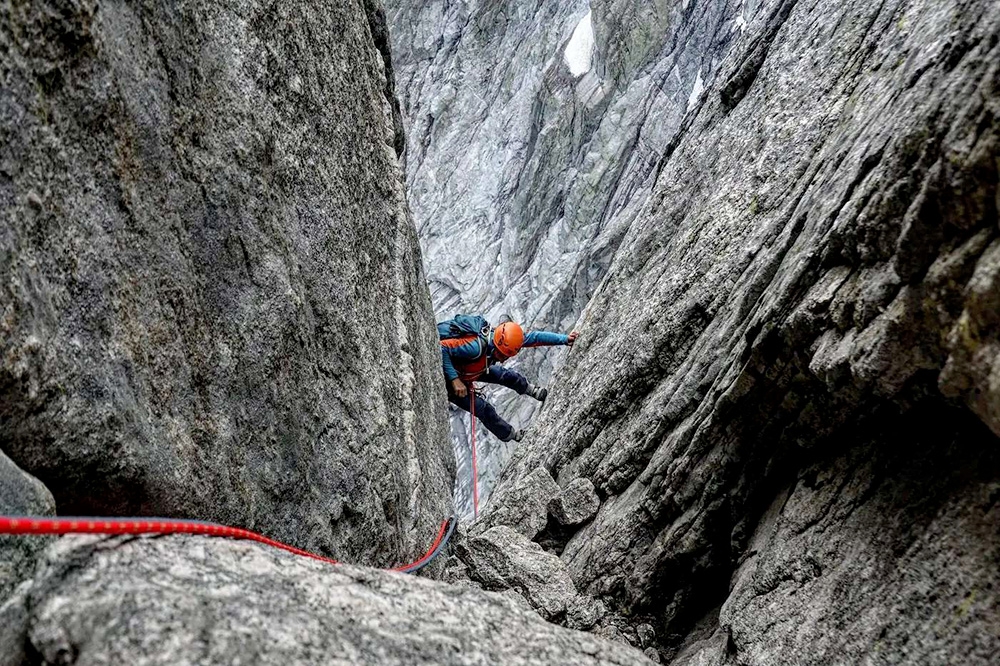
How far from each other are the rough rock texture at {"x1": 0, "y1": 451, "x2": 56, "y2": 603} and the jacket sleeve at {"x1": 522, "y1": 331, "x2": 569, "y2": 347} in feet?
35.4

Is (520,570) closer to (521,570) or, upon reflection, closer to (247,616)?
(521,570)

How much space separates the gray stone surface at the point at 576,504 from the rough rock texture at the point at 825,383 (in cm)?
14

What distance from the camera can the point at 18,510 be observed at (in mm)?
2857

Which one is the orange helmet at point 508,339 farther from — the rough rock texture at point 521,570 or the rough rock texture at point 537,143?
the rough rock texture at point 537,143

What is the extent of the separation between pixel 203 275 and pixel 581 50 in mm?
33582

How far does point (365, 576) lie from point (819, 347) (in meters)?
3.36

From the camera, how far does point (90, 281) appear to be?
11.2ft

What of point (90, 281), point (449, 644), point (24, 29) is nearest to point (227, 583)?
point (449, 644)

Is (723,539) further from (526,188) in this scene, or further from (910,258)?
(526,188)

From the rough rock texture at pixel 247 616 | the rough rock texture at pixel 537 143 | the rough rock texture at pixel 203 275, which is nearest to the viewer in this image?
the rough rock texture at pixel 247 616

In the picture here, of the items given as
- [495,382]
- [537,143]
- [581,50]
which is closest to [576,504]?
[495,382]

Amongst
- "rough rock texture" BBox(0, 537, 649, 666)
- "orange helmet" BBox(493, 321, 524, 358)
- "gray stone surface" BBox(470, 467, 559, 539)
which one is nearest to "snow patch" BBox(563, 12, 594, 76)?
"orange helmet" BBox(493, 321, 524, 358)

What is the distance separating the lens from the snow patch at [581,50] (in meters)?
34.3

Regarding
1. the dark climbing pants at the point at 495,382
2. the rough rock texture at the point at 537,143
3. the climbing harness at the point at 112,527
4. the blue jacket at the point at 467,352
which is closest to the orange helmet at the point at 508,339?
the blue jacket at the point at 467,352
